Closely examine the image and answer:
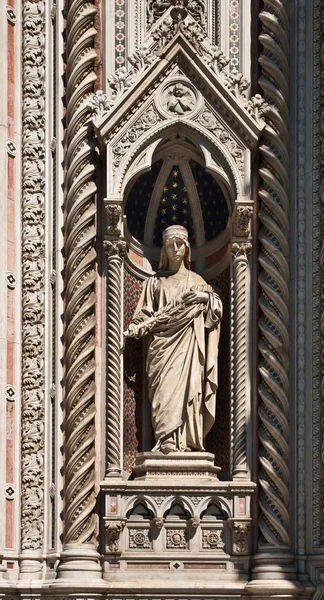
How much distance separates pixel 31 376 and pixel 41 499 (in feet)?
3.99

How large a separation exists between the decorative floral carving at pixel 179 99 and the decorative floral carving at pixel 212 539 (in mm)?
4205

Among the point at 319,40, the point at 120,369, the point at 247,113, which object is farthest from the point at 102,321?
the point at 319,40

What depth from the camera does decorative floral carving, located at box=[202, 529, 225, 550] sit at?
15.0m

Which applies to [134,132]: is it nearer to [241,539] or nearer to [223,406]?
[223,406]

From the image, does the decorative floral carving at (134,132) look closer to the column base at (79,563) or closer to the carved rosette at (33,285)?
the carved rosette at (33,285)

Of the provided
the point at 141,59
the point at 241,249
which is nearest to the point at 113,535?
the point at 241,249

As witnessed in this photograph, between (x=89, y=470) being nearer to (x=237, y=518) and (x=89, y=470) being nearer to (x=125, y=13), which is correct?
(x=237, y=518)

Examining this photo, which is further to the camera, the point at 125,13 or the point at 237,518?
the point at 125,13

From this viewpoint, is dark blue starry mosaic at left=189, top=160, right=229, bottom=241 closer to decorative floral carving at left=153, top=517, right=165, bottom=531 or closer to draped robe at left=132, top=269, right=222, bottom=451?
draped robe at left=132, top=269, right=222, bottom=451

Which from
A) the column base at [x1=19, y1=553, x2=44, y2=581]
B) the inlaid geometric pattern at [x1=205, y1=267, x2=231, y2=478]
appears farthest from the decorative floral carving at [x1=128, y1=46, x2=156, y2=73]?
the column base at [x1=19, y1=553, x2=44, y2=581]

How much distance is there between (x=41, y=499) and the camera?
1524cm

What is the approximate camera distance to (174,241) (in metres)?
15.6

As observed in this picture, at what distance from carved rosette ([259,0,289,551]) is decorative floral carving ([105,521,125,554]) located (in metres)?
1.38

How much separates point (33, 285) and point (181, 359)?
1.67 metres
